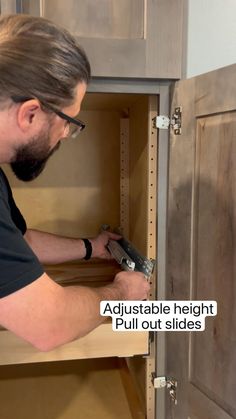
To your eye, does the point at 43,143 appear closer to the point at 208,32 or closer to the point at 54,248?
the point at 54,248

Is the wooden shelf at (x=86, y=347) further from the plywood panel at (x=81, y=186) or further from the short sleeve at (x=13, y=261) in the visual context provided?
the plywood panel at (x=81, y=186)

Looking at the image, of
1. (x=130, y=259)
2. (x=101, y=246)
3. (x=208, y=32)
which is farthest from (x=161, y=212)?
(x=208, y=32)

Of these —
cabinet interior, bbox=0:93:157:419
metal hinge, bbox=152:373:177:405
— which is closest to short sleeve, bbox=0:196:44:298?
metal hinge, bbox=152:373:177:405

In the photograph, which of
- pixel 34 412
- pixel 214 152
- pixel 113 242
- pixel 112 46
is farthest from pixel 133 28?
pixel 34 412

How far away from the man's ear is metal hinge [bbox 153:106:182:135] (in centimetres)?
42

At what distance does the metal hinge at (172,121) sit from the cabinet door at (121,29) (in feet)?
0.42

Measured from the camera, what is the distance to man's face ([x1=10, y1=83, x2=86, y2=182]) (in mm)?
842

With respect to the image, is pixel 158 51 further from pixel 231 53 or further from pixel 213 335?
pixel 213 335

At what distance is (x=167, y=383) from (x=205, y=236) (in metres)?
0.51

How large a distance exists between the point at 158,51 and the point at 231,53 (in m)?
0.43

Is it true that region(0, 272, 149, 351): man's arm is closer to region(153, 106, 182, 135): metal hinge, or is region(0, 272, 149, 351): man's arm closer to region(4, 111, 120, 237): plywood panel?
region(153, 106, 182, 135): metal hinge

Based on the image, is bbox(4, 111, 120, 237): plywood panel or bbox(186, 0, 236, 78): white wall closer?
bbox(186, 0, 236, 78): white wall

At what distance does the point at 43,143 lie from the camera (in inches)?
34.1

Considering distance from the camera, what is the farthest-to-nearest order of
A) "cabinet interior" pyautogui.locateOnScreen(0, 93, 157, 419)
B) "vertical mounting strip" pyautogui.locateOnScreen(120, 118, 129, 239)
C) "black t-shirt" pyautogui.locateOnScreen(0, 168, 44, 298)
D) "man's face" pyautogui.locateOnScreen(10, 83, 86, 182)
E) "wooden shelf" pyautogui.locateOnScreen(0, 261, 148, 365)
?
"vertical mounting strip" pyautogui.locateOnScreen(120, 118, 129, 239)
"cabinet interior" pyautogui.locateOnScreen(0, 93, 157, 419)
"wooden shelf" pyautogui.locateOnScreen(0, 261, 148, 365)
"man's face" pyautogui.locateOnScreen(10, 83, 86, 182)
"black t-shirt" pyautogui.locateOnScreen(0, 168, 44, 298)
